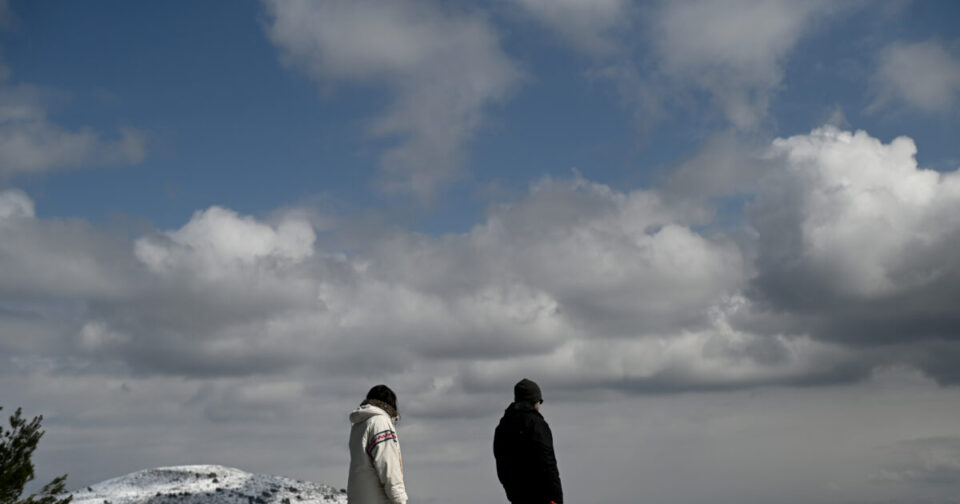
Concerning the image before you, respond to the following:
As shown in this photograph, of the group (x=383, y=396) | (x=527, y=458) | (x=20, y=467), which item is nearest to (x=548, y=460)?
(x=527, y=458)

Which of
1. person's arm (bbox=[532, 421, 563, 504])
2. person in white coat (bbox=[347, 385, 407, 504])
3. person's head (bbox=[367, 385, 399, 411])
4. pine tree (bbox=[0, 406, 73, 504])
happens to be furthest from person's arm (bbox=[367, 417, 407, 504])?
pine tree (bbox=[0, 406, 73, 504])

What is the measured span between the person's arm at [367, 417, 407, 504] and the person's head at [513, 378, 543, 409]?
1.49 metres

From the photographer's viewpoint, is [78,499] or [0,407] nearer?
[0,407]

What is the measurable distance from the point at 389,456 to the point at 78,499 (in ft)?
47.2

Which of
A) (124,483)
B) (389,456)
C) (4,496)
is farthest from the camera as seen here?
(124,483)

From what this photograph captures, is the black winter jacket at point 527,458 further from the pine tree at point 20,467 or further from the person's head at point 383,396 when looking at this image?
the pine tree at point 20,467

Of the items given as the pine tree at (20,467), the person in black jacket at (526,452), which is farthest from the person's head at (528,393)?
the pine tree at (20,467)

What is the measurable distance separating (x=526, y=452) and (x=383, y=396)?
1.68m

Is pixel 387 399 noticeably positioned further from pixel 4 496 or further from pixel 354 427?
pixel 4 496

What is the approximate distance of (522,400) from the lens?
9.38 m

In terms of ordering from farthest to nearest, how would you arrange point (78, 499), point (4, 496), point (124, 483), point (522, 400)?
1. point (124, 483)
2. point (78, 499)
3. point (4, 496)
4. point (522, 400)

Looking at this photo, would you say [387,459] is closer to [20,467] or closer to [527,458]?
[527,458]

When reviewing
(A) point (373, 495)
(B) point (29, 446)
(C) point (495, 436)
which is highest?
(B) point (29, 446)

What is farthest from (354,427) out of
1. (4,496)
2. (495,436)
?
(4,496)
